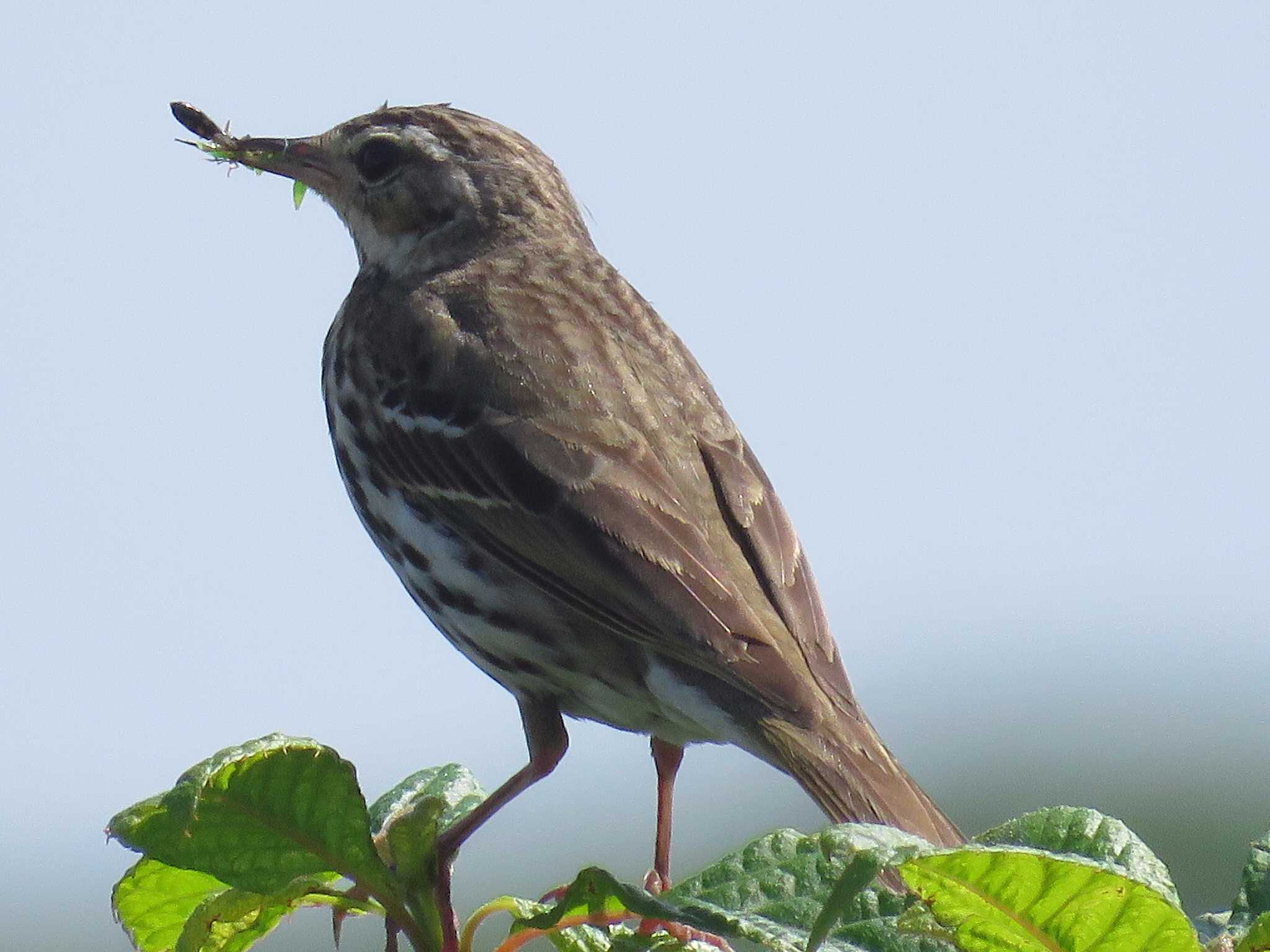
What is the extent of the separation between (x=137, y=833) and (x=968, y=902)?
145 cm

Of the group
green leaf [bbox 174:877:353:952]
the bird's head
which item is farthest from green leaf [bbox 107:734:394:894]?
the bird's head

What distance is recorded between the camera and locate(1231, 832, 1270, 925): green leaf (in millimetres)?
2939

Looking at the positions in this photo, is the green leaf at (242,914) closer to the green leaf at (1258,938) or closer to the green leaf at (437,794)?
the green leaf at (437,794)

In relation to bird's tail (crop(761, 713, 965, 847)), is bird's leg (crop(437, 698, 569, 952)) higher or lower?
higher

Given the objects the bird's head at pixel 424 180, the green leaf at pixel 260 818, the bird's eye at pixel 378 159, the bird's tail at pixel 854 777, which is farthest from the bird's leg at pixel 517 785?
the bird's eye at pixel 378 159

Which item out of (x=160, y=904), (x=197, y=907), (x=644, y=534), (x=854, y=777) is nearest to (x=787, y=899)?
(x=197, y=907)

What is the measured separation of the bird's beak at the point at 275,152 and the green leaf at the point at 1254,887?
600cm

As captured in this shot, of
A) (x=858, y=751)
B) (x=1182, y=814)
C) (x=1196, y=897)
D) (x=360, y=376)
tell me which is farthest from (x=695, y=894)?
(x=1182, y=814)

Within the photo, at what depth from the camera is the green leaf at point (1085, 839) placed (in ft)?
9.61

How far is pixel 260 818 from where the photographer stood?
135 inches

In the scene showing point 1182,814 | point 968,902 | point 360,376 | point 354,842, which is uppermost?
point 360,376

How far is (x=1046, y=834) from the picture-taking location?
301 centimetres

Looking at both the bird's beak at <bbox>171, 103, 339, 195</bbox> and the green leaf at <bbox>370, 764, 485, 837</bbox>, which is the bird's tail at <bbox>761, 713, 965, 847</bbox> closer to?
the green leaf at <bbox>370, 764, 485, 837</bbox>

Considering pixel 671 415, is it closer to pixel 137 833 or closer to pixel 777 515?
pixel 777 515
